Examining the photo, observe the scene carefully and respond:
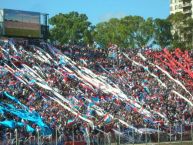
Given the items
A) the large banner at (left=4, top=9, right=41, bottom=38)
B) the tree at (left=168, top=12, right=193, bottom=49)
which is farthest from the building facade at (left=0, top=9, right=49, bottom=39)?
the tree at (left=168, top=12, right=193, bottom=49)

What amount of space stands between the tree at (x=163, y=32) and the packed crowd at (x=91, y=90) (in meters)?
29.9

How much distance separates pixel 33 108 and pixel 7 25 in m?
A: 16.7

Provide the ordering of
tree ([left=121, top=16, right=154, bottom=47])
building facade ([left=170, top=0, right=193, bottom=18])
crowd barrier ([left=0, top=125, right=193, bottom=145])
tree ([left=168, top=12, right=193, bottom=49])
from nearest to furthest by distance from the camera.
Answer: crowd barrier ([left=0, top=125, right=193, bottom=145]) < tree ([left=168, top=12, right=193, bottom=49]) < tree ([left=121, top=16, right=154, bottom=47]) < building facade ([left=170, top=0, right=193, bottom=18])

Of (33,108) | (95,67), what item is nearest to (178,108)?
(95,67)

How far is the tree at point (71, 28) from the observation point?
102312 mm

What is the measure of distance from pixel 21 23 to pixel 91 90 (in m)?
12.3

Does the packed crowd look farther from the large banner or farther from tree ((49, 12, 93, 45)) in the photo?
tree ((49, 12, 93, 45))

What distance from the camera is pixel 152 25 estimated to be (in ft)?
325

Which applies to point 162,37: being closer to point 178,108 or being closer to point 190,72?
point 190,72

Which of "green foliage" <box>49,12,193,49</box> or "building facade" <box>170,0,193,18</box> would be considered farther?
"building facade" <box>170,0,193,18</box>

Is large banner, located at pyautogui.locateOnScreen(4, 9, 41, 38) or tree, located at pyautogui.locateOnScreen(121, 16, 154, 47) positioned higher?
tree, located at pyautogui.locateOnScreen(121, 16, 154, 47)

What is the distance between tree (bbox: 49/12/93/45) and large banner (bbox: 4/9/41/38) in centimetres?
4014

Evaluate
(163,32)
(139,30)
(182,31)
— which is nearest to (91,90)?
(182,31)

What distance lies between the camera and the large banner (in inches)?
Answer: 2271
